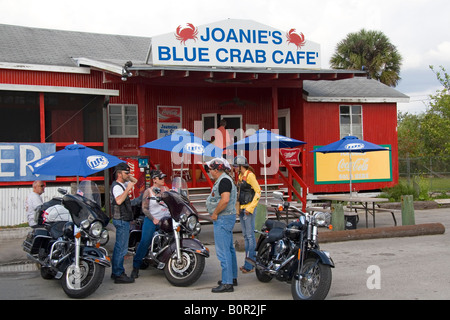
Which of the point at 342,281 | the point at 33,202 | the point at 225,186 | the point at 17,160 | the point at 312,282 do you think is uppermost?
the point at 17,160

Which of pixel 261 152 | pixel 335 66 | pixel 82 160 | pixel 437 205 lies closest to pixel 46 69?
pixel 82 160

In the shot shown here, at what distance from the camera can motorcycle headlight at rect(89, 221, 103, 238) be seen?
7215mm

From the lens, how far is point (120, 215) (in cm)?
788

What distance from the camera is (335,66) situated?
118ft

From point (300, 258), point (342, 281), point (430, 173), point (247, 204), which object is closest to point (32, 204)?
point (247, 204)

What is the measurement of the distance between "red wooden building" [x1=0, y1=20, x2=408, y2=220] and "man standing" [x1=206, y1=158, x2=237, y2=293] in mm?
7136

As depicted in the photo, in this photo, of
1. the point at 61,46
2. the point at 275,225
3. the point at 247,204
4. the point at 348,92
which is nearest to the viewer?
the point at 275,225

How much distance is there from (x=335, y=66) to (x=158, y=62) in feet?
77.9

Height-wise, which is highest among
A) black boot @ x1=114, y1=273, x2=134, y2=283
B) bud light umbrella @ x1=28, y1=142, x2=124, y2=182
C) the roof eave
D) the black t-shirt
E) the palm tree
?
the palm tree

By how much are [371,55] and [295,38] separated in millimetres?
21597

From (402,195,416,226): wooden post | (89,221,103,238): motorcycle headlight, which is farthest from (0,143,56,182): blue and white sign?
(402,195,416,226): wooden post

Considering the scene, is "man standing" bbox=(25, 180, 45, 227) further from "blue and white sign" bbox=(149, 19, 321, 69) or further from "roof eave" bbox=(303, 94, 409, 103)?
"roof eave" bbox=(303, 94, 409, 103)

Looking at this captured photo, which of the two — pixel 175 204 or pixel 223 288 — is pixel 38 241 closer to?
pixel 175 204
